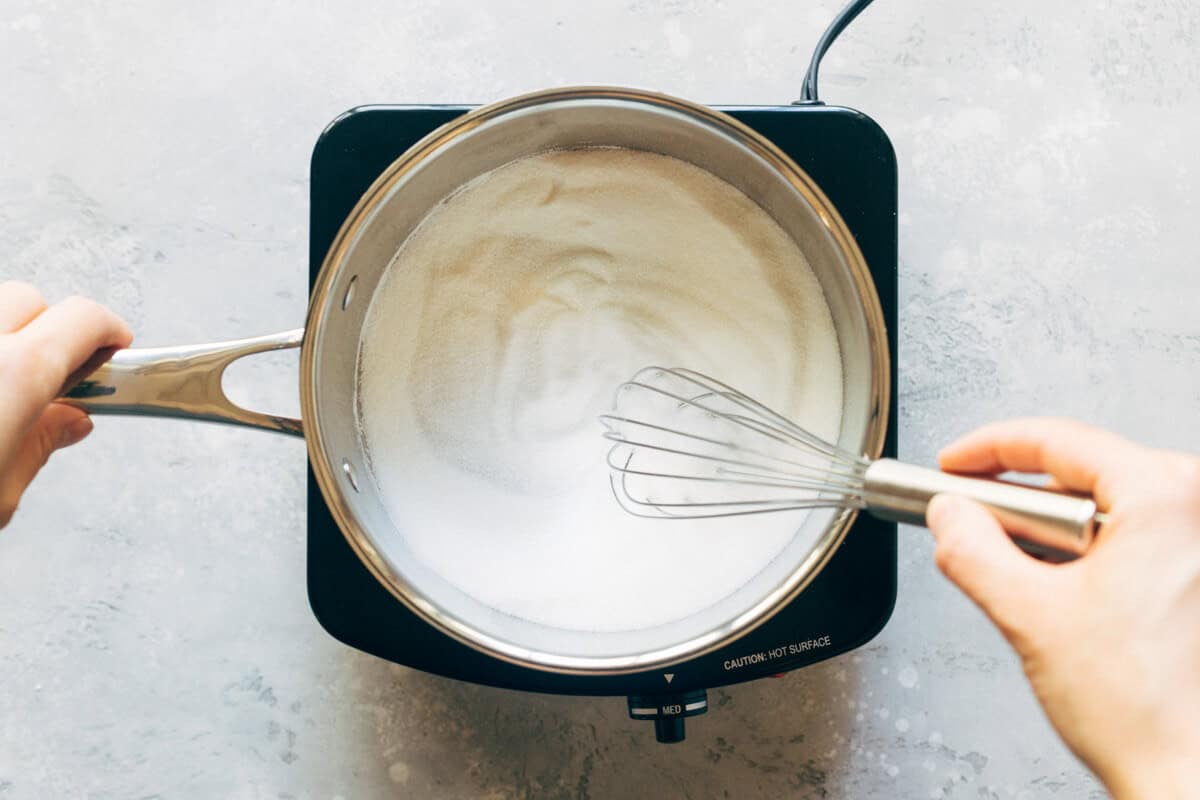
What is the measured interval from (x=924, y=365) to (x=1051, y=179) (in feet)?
0.55

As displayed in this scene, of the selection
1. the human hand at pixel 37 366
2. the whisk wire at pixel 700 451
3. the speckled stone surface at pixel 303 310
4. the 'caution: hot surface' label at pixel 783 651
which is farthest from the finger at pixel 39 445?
the 'caution: hot surface' label at pixel 783 651

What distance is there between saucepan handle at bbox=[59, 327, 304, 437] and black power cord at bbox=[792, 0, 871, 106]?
1.30 feet

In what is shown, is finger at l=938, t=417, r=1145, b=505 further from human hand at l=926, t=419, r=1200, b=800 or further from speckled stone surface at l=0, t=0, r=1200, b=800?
speckled stone surface at l=0, t=0, r=1200, b=800

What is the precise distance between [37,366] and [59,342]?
0.02m

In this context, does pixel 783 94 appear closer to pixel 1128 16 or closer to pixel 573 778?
pixel 1128 16

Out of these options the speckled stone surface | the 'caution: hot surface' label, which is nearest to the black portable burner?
the 'caution: hot surface' label

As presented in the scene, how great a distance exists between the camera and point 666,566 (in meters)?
0.58

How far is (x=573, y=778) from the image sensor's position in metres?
0.69

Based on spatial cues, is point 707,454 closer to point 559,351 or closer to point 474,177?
point 559,351

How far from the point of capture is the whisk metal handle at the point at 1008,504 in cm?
38

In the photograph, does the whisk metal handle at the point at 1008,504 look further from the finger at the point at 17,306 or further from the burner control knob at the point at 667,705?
the finger at the point at 17,306

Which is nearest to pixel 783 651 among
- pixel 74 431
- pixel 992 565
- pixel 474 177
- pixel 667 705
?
pixel 667 705

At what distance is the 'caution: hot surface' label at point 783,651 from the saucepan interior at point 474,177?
6 cm

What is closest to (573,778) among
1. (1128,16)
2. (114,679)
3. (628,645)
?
(628,645)
